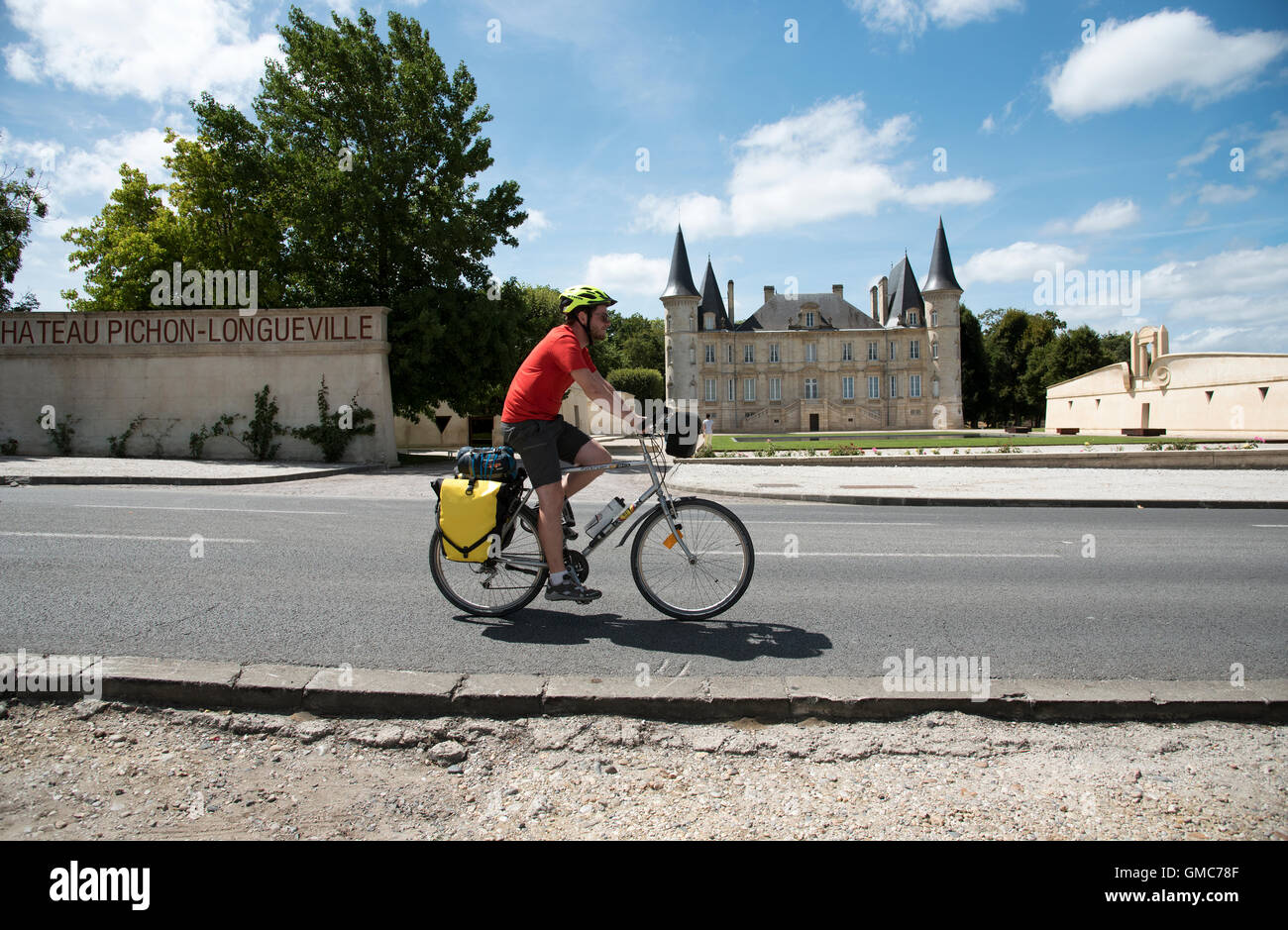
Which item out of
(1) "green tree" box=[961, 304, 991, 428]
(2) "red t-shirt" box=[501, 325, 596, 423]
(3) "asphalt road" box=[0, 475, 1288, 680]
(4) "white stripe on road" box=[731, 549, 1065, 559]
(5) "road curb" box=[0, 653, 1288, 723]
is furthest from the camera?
(1) "green tree" box=[961, 304, 991, 428]

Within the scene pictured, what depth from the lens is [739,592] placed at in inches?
Answer: 183

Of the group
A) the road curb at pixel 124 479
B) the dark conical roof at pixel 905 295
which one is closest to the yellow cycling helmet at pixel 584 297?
the road curb at pixel 124 479

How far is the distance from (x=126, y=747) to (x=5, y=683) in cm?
90

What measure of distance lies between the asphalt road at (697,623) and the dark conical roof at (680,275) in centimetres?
6297

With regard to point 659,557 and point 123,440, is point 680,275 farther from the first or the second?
point 659,557

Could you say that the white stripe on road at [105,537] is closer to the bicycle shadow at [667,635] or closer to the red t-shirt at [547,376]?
the bicycle shadow at [667,635]

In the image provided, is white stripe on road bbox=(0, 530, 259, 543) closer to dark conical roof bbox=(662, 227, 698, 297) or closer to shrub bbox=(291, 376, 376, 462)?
shrub bbox=(291, 376, 376, 462)

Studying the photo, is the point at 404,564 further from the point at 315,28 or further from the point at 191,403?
the point at 315,28

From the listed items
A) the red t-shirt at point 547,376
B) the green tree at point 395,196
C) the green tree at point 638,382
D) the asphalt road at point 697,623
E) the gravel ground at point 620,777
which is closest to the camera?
the gravel ground at point 620,777

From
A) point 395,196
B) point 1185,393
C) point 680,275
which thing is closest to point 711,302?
point 680,275

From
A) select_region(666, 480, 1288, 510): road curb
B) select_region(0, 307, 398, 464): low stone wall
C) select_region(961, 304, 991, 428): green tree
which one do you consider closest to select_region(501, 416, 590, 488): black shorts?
select_region(666, 480, 1288, 510): road curb

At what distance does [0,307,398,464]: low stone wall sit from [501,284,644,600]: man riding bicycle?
17.5 m

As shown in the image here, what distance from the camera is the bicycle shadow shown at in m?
4.09

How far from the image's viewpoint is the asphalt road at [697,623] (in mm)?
3973
